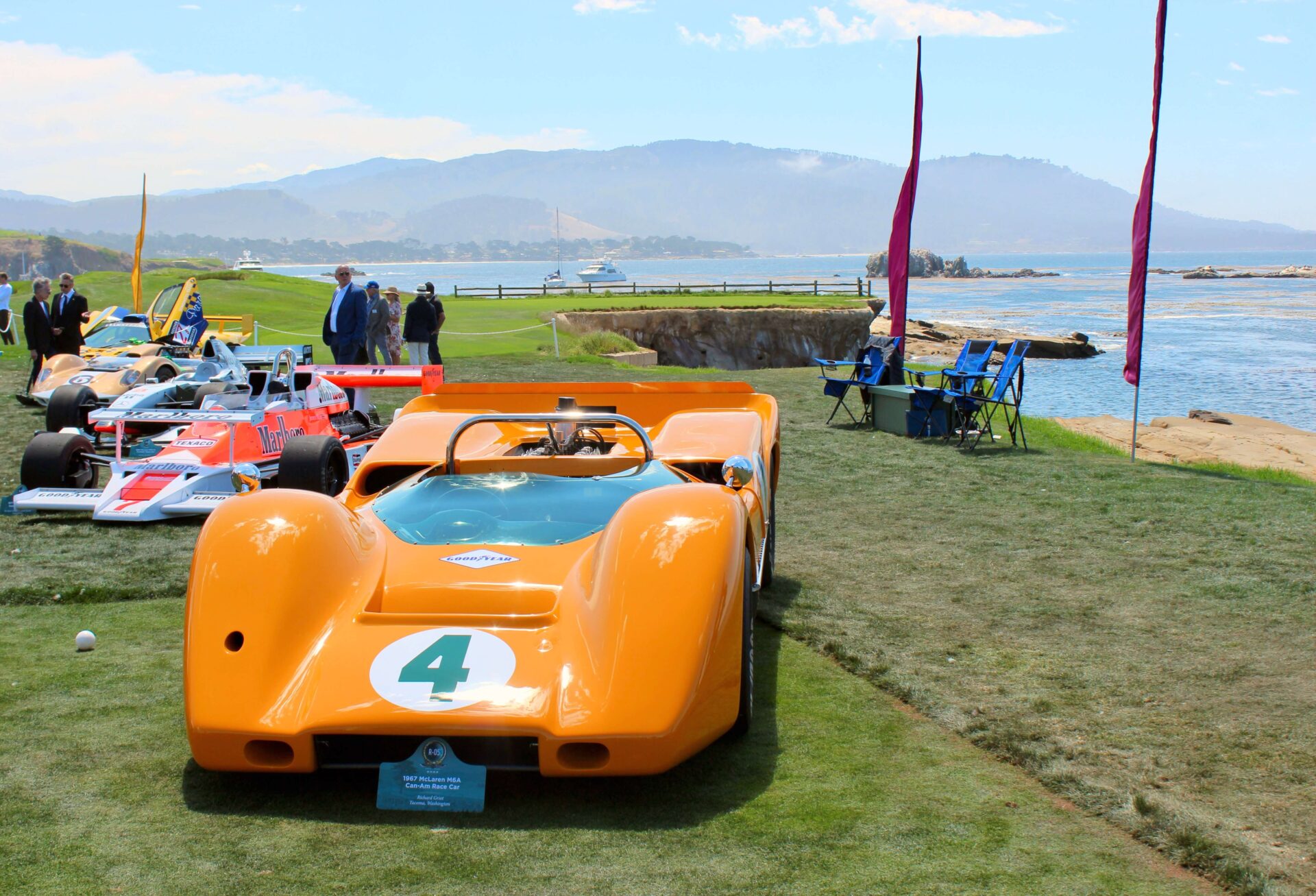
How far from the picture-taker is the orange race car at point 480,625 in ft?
11.7

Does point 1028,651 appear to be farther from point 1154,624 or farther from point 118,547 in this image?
point 118,547

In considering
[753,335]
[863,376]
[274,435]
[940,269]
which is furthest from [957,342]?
[940,269]

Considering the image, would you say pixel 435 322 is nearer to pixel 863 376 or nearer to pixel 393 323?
pixel 393 323

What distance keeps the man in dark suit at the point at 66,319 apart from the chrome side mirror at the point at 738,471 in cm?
1294

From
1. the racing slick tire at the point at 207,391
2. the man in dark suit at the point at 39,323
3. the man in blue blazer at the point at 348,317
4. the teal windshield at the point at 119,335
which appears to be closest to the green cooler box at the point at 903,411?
the man in blue blazer at the point at 348,317

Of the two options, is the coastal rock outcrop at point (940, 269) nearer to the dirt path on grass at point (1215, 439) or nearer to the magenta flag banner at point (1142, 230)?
the dirt path on grass at point (1215, 439)

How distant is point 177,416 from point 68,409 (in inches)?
73.6

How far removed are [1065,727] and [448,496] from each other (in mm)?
2739

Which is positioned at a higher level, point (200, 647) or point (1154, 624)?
point (200, 647)

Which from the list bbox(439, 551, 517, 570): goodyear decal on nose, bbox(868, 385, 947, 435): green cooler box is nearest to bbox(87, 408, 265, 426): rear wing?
bbox(439, 551, 517, 570): goodyear decal on nose

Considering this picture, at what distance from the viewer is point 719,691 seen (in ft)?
12.6

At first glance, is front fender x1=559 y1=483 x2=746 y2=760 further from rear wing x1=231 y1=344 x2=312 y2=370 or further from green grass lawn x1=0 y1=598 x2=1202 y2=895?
rear wing x1=231 y1=344 x2=312 y2=370

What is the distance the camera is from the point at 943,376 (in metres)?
14.0

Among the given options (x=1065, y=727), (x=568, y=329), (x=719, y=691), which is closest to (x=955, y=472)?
(x=1065, y=727)
